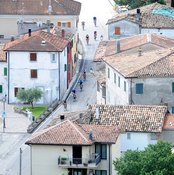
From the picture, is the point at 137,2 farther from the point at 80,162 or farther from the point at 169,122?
the point at 80,162

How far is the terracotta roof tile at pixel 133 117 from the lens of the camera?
94.4 metres

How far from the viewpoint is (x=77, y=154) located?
90.0 m

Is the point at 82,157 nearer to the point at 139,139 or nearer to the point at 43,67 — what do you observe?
the point at 139,139

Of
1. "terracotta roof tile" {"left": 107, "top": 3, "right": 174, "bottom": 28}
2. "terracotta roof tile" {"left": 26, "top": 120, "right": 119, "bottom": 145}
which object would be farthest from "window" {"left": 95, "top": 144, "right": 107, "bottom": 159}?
"terracotta roof tile" {"left": 107, "top": 3, "right": 174, "bottom": 28}

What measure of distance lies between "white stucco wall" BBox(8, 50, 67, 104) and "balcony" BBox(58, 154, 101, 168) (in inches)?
1012

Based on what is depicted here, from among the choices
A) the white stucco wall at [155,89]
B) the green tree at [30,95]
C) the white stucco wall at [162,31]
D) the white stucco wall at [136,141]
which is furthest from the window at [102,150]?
the white stucco wall at [162,31]

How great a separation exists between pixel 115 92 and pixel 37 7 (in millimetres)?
33534

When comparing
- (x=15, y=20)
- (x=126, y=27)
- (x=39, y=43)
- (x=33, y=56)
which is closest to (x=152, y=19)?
(x=126, y=27)

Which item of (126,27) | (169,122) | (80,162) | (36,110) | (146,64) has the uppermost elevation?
(146,64)

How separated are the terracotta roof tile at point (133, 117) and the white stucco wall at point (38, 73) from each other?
63.4 ft

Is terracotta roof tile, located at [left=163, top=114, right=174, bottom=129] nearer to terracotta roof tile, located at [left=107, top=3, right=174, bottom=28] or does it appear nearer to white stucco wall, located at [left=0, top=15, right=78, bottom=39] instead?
terracotta roof tile, located at [left=107, top=3, right=174, bottom=28]

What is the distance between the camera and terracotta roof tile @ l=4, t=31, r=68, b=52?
115375 millimetres

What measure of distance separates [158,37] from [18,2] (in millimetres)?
25848

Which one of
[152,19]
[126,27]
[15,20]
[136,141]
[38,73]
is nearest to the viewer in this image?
[136,141]
